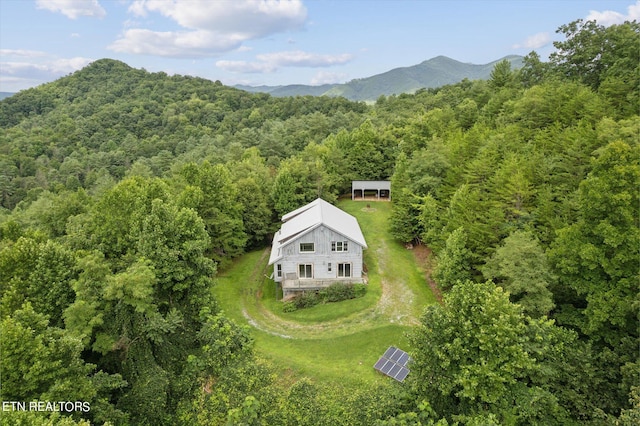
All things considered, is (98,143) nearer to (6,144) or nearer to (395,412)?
(6,144)

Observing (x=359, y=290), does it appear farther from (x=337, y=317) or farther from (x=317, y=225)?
(x=317, y=225)

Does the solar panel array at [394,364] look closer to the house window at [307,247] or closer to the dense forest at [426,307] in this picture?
the dense forest at [426,307]

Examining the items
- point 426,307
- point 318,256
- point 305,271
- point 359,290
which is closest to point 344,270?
point 359,290

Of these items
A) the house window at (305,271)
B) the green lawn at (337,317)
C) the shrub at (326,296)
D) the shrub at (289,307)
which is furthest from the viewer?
the house window at (305,271)

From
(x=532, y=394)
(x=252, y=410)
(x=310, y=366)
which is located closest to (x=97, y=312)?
(x=252, y=410)

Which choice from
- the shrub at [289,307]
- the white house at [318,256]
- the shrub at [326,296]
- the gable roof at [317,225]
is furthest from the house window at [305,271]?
the shrub at [289,307]

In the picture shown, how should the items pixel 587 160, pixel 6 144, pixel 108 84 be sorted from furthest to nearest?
1. pixel 108 84
2. pixel 6 144
3. pixel 587 160
